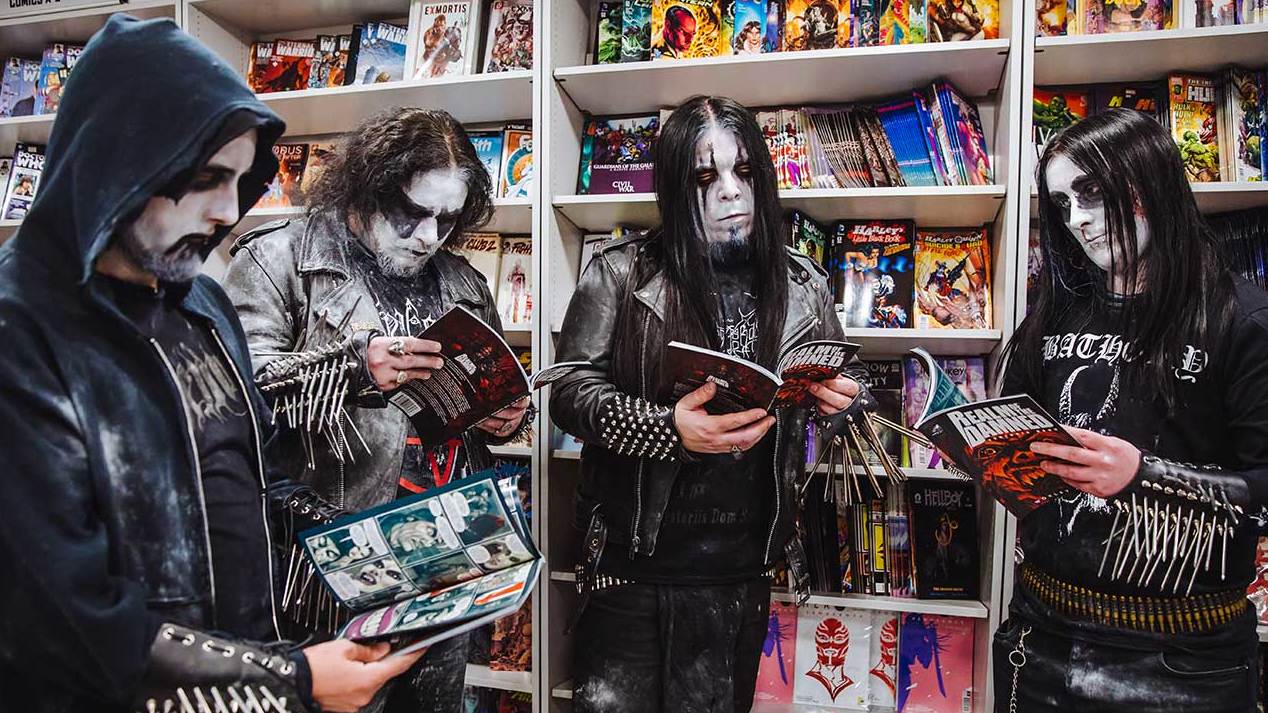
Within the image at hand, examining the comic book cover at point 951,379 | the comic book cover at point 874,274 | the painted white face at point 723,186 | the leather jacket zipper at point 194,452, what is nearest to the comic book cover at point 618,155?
the comic book cover at point 874,274

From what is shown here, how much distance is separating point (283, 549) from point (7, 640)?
38 cm

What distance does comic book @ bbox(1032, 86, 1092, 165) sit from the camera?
225 cm

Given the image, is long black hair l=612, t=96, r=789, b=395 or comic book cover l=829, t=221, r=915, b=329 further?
comic book cover l=829, t=221, r=915, b=329

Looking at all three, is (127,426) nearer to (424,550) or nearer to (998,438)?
(424,550)

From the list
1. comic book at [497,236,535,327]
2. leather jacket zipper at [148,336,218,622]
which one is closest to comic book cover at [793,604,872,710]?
comic book at [497,236,535,327]

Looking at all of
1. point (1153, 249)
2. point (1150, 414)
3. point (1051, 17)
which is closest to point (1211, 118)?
point (1051, 17)

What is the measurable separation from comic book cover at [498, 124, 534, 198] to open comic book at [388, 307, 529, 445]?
1.20 m

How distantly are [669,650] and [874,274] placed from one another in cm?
125

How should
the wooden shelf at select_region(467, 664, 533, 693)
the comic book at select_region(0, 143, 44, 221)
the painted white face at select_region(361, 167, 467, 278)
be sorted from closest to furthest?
the painted white face at select_region(361, 167, 467, 278) → the wooden shelf at select_region(467, 664, 533, 693) → the comic book at select_region(0, 143, 44, 221)

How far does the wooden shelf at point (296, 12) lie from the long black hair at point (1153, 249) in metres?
2.11

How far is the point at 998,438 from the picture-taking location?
1285 mm

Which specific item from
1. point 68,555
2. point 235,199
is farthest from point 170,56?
point 68,555

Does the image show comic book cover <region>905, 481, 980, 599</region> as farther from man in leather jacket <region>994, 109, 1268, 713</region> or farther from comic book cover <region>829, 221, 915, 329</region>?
man in leather jacket <region>994, 109, 1268, 713</region>

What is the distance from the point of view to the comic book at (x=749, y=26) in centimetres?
236
